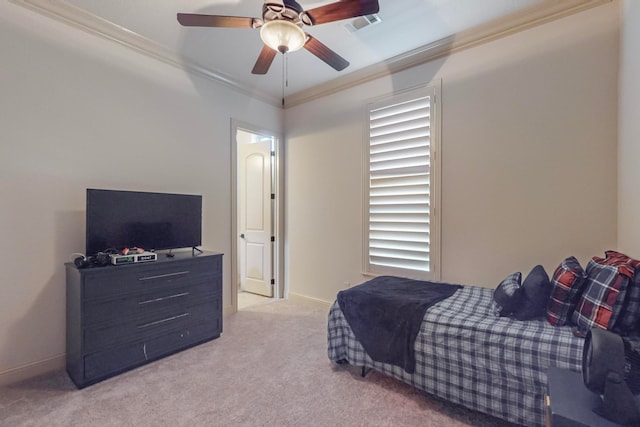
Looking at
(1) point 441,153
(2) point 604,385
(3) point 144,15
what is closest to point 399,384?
(2) point 604,385

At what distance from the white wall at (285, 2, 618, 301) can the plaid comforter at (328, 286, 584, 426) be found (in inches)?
32.2

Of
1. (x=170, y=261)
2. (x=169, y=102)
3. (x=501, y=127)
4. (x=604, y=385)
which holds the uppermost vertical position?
(x=169, y=102)

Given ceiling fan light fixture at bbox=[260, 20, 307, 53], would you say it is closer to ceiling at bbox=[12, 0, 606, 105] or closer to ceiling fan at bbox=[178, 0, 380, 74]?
ceiling fan at bbox=[178, 0, 380, 74]

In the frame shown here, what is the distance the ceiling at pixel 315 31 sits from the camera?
2438 millimetres

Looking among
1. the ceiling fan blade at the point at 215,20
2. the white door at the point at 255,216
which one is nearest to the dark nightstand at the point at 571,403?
the ceiling fan blade at the point at 215,20

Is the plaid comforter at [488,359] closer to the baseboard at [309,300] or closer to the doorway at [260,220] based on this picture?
the baseboard at [309,300]

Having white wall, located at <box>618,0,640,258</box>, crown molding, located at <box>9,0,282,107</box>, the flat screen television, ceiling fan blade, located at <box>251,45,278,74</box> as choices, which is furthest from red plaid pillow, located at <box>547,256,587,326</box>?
crown molding, located at <box>9,0,282,107</box>

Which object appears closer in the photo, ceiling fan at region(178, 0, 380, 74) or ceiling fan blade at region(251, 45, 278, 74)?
ceiling fan at region(178, 0, 380, 74)

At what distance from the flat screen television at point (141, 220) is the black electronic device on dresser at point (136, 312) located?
0.22 metres

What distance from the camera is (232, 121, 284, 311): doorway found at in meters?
4.46

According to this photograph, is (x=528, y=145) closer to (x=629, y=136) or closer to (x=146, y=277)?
(x=629, y=136)

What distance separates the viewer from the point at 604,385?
1110 mm

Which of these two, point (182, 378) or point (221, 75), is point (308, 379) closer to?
point (182, 378)

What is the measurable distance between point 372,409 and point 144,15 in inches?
138
